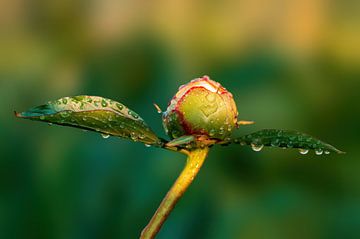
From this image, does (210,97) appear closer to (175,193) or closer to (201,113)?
(201,113)

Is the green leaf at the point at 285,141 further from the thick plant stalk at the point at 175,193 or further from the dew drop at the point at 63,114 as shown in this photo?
the dew drop at the point at 63,114

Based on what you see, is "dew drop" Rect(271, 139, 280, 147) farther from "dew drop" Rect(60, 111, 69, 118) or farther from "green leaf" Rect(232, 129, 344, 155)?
"dew drop" Rect(60, 111, 69, 118)

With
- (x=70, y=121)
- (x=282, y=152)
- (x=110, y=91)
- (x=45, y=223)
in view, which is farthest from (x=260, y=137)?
(x=110, y=91)

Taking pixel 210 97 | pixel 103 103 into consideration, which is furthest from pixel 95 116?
pixel 210 97

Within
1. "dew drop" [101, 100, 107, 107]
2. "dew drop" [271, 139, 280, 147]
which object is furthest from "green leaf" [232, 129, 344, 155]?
"dew drop" [101, 100, 107, 107]

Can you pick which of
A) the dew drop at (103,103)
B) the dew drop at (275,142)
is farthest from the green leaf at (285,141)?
the dew drop at (103,103)

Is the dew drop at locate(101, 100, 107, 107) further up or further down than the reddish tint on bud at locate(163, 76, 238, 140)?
further down

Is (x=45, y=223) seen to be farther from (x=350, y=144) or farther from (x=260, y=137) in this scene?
(x=260, y=137)
